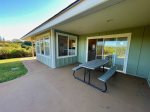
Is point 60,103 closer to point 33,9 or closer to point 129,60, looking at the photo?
point 129,60

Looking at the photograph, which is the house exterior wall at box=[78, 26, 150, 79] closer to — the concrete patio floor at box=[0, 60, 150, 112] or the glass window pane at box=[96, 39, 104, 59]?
the glass window pane at box=[96, 39, 104, 59]

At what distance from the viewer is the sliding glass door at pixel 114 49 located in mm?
4316

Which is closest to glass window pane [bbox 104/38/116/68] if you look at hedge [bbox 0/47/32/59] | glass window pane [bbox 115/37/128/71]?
glass window pane [bbox 115/37/128/71]

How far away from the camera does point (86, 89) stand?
2646 mm

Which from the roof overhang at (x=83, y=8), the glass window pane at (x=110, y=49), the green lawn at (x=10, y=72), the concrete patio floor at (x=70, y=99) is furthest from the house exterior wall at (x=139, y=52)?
the green lawn at (x=10, y=72)

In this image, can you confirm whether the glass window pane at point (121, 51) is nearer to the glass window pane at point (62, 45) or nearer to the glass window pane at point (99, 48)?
the glass window pane at point (99, 48)

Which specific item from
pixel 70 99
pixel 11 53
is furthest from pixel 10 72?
pixel 11 53

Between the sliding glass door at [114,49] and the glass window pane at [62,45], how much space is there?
2.35 m

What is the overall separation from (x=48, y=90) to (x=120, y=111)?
2167 millimetres

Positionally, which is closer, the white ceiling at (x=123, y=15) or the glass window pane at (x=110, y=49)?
the white ceiling at (x=123, y=15)

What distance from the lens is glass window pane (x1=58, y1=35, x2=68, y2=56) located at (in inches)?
203

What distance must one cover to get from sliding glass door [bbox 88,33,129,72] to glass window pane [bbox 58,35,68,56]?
2.35 meters

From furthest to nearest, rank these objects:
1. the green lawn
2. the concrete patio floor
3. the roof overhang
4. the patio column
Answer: the patio column < the green lawn < the concrete patio floor < the roof overhang

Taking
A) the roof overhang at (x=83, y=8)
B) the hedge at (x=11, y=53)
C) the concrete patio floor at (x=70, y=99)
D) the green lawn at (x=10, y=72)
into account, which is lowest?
the concrete patio floor at (x=70, y=99)
